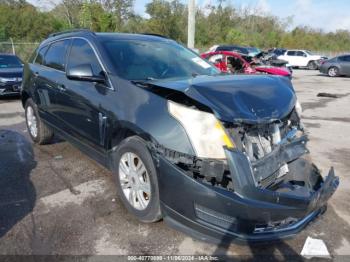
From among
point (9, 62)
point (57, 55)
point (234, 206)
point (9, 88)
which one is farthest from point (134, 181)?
point (9, 62)

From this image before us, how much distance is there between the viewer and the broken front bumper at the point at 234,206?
2498 millimetres

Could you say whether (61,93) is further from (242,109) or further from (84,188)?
(242,109)

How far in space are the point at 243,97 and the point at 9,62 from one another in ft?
34.7

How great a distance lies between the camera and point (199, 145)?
264 centimetres

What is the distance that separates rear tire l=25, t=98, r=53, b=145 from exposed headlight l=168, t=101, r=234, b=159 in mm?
3278

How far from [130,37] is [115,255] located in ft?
8.54

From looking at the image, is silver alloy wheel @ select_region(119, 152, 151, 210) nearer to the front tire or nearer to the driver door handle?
the front tire

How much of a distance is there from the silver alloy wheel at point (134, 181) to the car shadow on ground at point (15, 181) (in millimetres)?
1058

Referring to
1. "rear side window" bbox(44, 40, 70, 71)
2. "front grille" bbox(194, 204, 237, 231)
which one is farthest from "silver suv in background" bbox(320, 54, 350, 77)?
"front grille" bbox(194, 204, 237, 231)

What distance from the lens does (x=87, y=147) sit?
407 centimetres

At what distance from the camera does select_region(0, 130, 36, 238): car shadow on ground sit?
136 inches

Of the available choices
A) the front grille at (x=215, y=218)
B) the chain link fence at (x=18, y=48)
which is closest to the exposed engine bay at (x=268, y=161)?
the front grille at (x=215, y=218)

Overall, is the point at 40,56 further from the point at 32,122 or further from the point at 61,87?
the point at 61,87

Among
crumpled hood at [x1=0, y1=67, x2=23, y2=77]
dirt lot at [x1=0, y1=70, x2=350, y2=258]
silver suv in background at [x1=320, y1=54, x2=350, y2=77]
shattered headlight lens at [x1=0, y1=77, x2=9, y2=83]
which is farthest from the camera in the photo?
silver suv in background at [x1=320, y1=54, x2=350, y2=77]
